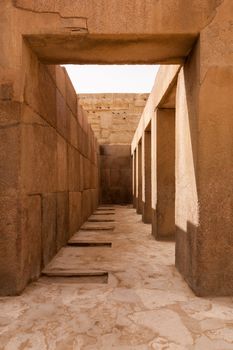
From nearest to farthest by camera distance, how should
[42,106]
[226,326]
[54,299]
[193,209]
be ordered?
[226,326] < [54,299] < [193,209] < [42,106]

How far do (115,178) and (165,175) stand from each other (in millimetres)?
8295

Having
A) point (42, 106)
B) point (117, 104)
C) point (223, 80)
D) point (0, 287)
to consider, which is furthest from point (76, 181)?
point (117, 104)

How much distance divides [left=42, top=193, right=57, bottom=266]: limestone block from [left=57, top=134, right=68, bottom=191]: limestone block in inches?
17.1

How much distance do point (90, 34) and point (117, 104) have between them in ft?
43.9

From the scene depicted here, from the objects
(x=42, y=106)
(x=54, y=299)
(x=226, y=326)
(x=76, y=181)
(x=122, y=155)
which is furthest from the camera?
(x=122, y=155)

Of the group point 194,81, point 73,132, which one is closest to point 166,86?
point 194,81

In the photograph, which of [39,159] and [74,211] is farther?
[74,211]

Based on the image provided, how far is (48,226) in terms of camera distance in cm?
379

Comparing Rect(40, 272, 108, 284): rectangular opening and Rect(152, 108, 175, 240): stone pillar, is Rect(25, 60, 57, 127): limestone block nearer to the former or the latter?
Rect(40, 272, 108, 284): rectangular opening

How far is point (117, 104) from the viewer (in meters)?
15.8

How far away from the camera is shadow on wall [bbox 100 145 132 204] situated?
13438 mm

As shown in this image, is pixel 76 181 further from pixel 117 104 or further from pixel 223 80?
pixel 117 104

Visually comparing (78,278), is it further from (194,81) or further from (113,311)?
(194,81)

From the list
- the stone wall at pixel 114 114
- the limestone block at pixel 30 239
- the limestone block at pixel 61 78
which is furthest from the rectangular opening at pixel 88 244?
the stone wall at pixel 114 114
